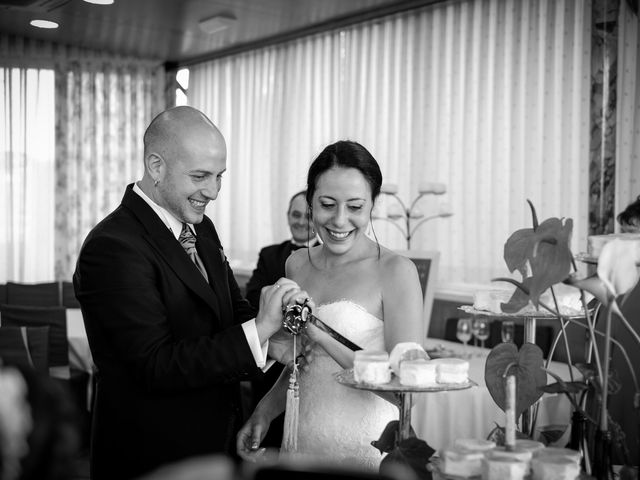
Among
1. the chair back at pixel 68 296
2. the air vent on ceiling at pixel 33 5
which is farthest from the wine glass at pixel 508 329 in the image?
the air vent on ceiling at pixel 33 5

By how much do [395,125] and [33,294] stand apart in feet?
11.6

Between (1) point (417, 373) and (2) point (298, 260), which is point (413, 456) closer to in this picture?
(1) point (417, 373)

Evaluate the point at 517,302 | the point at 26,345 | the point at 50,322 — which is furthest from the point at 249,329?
the point at 50,322

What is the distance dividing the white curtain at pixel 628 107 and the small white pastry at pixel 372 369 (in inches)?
154

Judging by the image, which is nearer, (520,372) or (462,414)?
(520,372)

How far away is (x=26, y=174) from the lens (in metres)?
8.48

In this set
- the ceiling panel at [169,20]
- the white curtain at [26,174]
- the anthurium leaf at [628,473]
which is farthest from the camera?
the white curtain at [26,174]

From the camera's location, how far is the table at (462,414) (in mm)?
3596

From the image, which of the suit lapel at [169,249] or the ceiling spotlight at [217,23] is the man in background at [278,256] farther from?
the ceiling spotlight at [217,23]

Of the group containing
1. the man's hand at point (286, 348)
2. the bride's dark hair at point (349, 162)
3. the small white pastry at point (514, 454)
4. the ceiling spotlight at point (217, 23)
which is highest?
the ceiling spotlight at point (217, 23)

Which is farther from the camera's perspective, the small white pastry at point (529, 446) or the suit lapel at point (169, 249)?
the suit lapel at point (169, 249)

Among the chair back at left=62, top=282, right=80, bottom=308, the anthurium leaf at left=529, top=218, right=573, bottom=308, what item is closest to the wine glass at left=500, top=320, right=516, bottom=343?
the anthurium leaf at left=529, top=218, right=573, bottom=308

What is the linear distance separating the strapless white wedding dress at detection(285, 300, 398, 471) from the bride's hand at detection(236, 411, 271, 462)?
130mm

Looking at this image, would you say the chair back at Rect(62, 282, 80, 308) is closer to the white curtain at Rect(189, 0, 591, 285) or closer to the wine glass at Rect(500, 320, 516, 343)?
the white curtain at Rect(189, 0, 591, 285)
